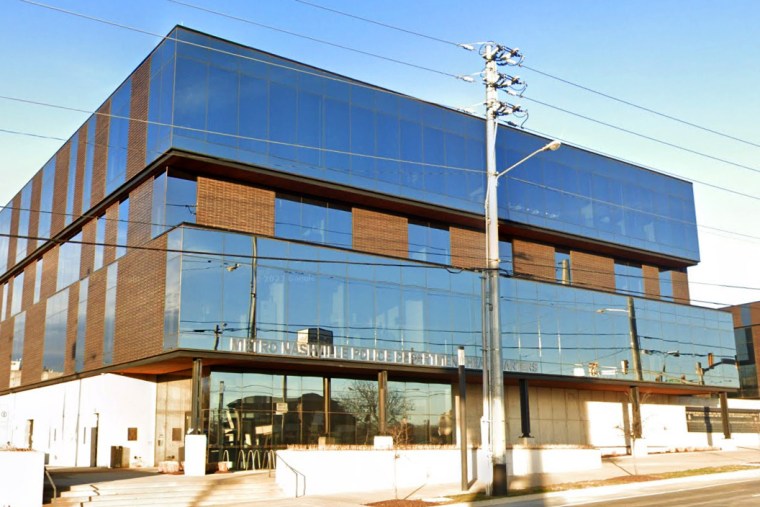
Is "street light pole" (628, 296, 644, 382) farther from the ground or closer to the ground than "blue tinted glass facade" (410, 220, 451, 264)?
closer to the ground

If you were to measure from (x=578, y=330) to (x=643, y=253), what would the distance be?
8798 mm

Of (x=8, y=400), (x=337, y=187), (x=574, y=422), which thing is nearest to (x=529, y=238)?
(x=574, y=422)

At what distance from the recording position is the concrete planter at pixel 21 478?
22312 mm

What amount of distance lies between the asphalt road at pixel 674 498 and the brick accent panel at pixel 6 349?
38316 mm

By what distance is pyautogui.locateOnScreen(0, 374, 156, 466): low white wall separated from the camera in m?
36.8

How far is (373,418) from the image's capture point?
3841 centimetres

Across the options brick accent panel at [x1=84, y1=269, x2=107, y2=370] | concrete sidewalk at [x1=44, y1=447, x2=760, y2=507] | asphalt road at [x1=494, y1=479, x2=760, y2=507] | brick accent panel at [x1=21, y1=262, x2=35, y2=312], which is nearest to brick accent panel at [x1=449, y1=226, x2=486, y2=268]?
concrete sidewalk at [x1=44, y1=447, x2=760, y2=507]

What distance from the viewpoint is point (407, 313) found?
38.2 meters

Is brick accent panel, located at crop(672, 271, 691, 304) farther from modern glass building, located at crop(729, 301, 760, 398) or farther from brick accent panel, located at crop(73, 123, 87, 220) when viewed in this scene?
brick accent panel, located at crop(73, 123, 87, 220)

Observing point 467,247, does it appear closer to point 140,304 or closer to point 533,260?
point 533,260

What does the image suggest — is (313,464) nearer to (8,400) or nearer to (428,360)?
(428,360)

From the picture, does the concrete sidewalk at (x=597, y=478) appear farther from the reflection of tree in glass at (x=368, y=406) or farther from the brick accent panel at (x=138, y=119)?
the brick accent panel at (x=138, y=119)

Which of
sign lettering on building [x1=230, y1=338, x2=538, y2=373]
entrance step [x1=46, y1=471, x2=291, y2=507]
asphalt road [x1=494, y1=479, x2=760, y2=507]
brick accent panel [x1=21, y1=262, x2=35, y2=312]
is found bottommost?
asphalt road [x1=494, y1=479, x2=760, y2=507]

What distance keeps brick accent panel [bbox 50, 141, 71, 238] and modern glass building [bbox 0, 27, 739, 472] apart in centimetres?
19
